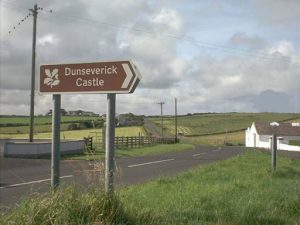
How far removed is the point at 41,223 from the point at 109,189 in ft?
3.62

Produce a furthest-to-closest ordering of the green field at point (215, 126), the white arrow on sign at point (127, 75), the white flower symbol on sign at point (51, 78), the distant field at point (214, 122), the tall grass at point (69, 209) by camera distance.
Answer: the distant field at point (214, 122)
the green field at point (215, 126)
the white flower symbol on sign at point (51, 78)
the white arrow on sign at point (127, 75)
the tall grass at point (69, 209)

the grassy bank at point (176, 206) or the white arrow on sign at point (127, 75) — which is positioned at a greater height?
the white arrow on sign at point (127, 75)

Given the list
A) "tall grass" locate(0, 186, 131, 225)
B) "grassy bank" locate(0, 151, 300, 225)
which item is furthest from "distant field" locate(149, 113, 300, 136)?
"tall grass" locate(0, 186, 131, 225)

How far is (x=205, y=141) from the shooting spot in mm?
104938

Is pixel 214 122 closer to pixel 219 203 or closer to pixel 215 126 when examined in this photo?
pixel 215 126

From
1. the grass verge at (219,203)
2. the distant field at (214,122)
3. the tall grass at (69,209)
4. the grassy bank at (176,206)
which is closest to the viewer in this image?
the tall grass at (69,209)

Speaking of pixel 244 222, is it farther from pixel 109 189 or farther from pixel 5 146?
pixel 5 146

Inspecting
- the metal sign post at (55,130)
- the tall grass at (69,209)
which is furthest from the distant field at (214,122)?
the tall grass at (69,209)

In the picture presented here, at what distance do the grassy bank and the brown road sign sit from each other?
1.34 m

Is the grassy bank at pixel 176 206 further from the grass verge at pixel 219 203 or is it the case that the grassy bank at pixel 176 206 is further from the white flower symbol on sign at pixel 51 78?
the white flower symbol on sign at pixel 51 78

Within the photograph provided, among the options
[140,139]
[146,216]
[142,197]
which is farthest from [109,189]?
[140,139]

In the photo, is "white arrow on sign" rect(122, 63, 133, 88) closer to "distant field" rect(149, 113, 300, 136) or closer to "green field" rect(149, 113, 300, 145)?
"green field" rect(149, 113, 300, 145)

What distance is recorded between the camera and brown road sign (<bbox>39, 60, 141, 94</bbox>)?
6.89 m

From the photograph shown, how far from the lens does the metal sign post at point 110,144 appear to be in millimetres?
6922
